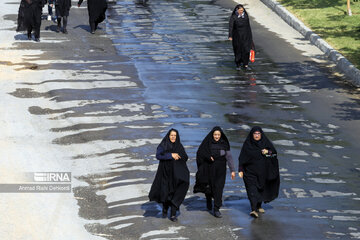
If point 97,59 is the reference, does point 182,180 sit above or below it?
above

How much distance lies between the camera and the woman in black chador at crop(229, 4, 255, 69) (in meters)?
23.6

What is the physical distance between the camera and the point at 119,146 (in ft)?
55.5

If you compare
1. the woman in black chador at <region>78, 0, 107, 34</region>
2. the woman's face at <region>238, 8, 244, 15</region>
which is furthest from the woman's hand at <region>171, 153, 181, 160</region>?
the woman in black chador at <region>78, 0, 107, 34</region>

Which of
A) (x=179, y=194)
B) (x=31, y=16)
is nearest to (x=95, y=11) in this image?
(x=31, y=16)

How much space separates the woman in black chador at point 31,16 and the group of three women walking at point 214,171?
47.0ft

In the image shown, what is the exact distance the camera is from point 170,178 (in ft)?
43.5

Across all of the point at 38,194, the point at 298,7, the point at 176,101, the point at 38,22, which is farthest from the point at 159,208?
the point at 298,7

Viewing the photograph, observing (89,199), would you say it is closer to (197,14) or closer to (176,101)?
(176,101)

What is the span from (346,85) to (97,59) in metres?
6.76

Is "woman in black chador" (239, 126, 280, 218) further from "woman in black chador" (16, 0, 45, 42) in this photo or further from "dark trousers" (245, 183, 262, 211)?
"woman in black chador" (16, 0, 45, 42)

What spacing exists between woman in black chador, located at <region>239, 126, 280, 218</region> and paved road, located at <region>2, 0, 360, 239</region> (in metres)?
0.31

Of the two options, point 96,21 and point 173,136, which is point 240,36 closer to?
point 96,21

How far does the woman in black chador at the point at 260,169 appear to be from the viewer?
44.0ft

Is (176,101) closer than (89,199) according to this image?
No
